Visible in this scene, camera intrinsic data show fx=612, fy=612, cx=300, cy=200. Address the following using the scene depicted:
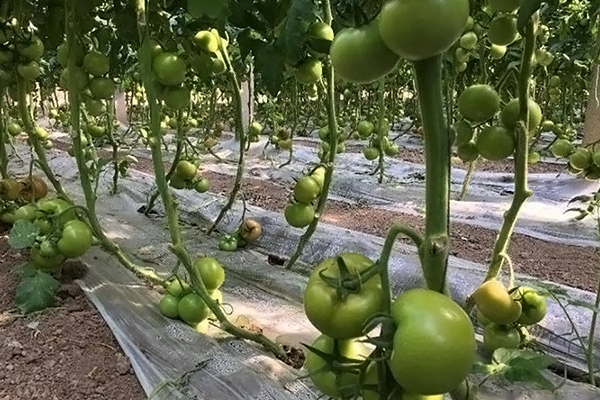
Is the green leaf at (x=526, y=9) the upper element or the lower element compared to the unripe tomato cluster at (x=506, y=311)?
upper

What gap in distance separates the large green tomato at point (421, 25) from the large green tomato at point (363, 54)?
0.10 ft

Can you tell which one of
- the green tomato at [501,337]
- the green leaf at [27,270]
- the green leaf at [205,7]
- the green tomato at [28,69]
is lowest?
the green leaf at [27,270]

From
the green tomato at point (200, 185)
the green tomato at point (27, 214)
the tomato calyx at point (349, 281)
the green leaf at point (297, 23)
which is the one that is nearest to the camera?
the tomato calyx at point (349, 281)

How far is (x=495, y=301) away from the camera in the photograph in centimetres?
127

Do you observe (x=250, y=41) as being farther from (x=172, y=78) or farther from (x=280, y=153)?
(x=280, y=153)

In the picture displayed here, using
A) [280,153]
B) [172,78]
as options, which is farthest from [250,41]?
[280,153]

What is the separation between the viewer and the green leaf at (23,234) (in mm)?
1909

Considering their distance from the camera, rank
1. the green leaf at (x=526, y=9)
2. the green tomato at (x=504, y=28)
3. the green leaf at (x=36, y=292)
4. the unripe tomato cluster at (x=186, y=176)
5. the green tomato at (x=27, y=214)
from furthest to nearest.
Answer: the unripe tomato cluster at (x=186, y=176)
the green tomato at (x=27, y=214)
the green leaf at (x=36, y=292)
the green tomato at (x=504, y=28)
the green leaf at (x=526, y=9)

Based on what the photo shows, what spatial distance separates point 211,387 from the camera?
157cm

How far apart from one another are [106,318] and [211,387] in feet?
1.79

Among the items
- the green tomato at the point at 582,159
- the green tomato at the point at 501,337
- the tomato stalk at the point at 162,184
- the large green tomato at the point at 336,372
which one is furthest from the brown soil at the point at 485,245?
the large green tomato at the point at 336,372

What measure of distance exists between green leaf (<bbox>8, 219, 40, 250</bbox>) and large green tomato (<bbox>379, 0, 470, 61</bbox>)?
5.59 feet

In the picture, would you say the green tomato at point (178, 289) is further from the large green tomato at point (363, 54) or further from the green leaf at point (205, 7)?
the large green tomato at point (363, 54)

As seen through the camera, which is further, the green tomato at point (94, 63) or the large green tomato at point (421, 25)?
the green tomato at point (94, 63)
